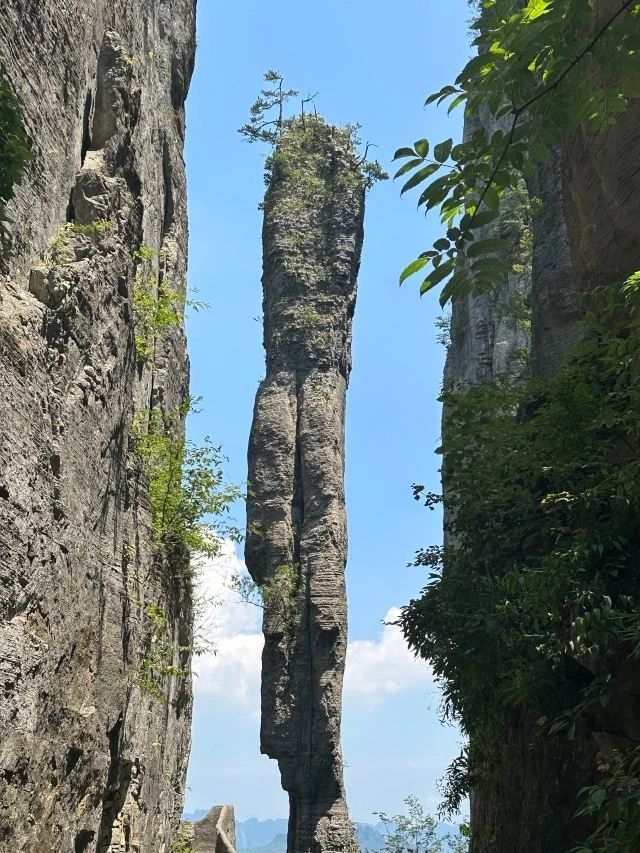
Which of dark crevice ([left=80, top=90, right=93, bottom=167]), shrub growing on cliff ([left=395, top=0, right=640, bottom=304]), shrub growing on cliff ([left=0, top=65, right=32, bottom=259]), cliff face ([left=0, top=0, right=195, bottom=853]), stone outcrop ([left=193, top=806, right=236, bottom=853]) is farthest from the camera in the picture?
stone outcrop ([left=193, top=806, right=236, bottom=853])

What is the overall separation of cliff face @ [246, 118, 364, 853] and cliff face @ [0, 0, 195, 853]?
14.0m

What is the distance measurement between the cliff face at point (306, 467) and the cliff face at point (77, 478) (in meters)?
14.0

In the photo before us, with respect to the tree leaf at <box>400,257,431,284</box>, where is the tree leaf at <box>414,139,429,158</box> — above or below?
above

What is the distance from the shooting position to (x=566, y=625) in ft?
25.4

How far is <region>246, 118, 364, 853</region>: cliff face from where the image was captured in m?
26.1

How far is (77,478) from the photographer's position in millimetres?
8375

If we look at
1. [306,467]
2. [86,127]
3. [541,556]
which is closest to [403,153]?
[541,556]

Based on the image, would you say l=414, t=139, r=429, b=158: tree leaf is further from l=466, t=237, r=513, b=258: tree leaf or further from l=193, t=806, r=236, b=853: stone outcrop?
l=193, t=806, r=236, b=853: stone outcrop

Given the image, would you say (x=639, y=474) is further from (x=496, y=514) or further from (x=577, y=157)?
(x=577, y=157)

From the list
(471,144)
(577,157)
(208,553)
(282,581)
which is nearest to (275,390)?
(282,581)

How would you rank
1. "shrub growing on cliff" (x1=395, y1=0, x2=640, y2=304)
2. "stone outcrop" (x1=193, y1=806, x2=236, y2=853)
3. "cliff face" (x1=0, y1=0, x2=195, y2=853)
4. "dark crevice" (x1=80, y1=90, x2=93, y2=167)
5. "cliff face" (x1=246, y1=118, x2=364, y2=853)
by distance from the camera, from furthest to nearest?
"cliff face" (x1=246, y1=118, x2=364, y2=853) → "stone outcrop" (x1=193, y1=806, x2=236, y2=853) → "dark crevice" (x1=80, y1=90, x2=93, y2=167) → "cliff face" (x1=0, y1=0, x2=195, y2=853) → "shrub growing on cliff" (x1=395, y1=0, x2=640, y2=304)

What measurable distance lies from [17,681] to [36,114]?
437 centimetres

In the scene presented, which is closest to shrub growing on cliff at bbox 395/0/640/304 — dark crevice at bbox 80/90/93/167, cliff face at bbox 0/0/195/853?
cliff face at bbox 0/0/195/853

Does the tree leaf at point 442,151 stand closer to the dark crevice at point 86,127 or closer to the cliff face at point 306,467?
the dark crevice at point 86,127
